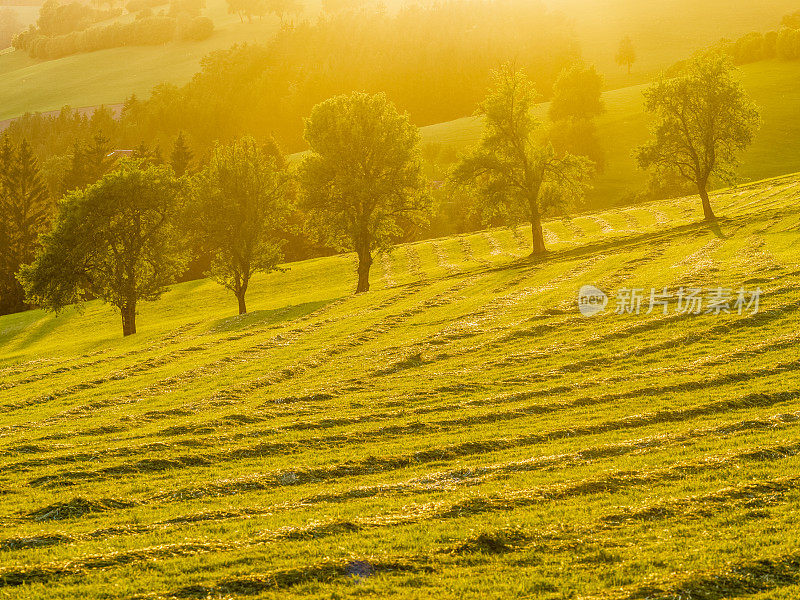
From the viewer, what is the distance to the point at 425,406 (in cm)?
3006

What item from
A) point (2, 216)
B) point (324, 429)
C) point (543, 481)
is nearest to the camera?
point (543, 481)

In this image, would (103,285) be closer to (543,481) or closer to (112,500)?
(112,500)

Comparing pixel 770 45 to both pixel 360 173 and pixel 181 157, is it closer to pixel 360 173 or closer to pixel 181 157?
pixel 181 157

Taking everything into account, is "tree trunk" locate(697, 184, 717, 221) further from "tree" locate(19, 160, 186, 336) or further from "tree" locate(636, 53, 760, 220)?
"tree" locate(19, 160, 186, 336)

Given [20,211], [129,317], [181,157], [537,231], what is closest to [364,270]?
[537,231]

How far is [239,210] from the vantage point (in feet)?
229

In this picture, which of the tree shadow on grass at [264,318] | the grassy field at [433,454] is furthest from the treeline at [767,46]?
the tree shadow on grass at [264,318]

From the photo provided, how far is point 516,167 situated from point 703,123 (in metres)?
19.3

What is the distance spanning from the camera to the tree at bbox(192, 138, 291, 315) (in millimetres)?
69375

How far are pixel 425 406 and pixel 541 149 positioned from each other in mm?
49951

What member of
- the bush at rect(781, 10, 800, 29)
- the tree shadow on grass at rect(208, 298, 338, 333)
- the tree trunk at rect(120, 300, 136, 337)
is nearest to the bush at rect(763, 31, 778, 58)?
the bush at rect(781, 10, 800, 29)

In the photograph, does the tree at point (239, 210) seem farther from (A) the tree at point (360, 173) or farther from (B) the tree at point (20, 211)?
(B) the tree at point (20, 211)

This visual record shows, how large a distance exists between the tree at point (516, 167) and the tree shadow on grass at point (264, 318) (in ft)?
64.8

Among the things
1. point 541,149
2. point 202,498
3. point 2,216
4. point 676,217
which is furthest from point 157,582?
point 2,216
